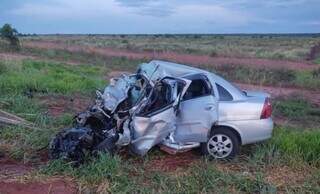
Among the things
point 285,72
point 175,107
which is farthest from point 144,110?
point 285,72

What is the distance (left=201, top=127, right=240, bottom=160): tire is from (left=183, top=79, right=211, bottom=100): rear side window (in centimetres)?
62

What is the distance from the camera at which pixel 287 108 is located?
15.3 meters

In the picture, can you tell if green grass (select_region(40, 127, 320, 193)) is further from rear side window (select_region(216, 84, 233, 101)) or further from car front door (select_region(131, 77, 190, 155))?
rear side window (select_region(216, 84, 233, 101))

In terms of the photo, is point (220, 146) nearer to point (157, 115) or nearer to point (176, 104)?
point (176, 104)

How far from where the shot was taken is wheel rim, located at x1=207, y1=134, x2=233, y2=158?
821 centimetres

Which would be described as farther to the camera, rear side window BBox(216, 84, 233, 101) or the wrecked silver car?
rear side window BBox(216, 84, 233, 101)

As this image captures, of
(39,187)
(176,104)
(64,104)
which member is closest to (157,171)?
(176,104)

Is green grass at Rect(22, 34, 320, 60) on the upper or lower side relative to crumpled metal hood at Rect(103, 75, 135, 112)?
lower

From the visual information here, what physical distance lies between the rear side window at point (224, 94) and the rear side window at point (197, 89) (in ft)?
0.66

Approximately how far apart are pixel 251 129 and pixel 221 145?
1.74ft

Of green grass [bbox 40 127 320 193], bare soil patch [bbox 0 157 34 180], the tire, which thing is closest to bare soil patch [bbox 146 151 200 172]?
green grass [bbox 40 127 320 193]

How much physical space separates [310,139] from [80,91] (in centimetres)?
835

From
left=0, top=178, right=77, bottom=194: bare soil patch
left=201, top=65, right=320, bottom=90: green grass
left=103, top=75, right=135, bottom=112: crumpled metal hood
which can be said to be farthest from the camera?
left=201, top=65, right=320, bottom=90: green grass

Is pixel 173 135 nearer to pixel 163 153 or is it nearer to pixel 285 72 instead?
pixel 163 153
